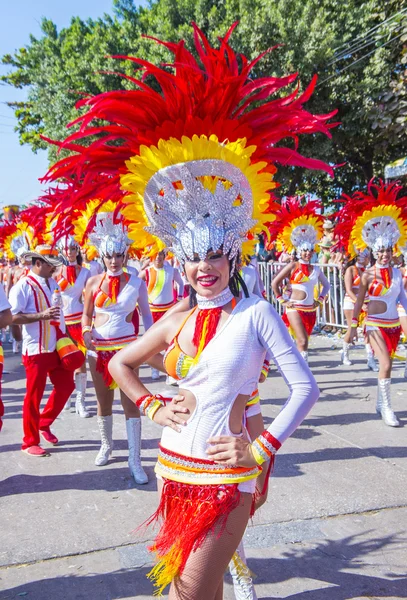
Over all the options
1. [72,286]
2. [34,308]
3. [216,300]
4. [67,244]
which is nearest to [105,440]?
[34,308]

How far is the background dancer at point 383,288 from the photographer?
6594mm

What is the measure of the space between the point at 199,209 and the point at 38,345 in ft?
12.3

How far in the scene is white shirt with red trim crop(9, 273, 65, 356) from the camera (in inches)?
229

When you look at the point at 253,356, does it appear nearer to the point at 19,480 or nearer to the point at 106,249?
the point at 106,249

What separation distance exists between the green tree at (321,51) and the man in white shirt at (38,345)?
829 cm

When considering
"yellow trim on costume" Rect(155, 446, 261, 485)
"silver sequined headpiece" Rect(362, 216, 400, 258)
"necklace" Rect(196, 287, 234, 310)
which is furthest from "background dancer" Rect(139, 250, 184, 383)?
"yellow trim on costume" Rect(155, 446, 261, 485)

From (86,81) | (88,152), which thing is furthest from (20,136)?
(88,152)

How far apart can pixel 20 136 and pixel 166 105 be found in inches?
1148

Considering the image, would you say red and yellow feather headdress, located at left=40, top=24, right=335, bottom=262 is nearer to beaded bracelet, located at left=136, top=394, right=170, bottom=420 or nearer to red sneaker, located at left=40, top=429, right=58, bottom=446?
beaded bracelet, located at left=136, top=394, right=170, bottom=420

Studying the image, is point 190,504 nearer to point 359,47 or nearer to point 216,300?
point 216,300

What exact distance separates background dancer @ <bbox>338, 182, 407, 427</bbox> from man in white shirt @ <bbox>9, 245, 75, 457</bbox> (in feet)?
11.0

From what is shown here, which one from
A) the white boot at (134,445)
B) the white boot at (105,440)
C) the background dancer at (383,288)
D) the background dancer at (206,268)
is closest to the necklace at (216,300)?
the background dancer at (206,268)

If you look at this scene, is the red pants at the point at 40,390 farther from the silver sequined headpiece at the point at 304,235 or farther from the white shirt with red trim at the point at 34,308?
the silver sequined headpiece at the point at 304,235

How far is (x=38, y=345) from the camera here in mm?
5805
